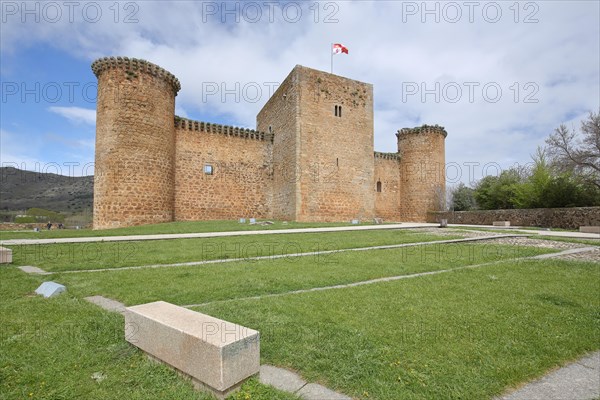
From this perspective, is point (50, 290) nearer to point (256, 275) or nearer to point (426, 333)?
point (256, 275)

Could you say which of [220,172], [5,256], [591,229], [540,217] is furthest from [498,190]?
[5,256]

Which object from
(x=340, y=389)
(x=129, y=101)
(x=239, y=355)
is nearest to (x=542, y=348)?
(x=340, y=389)

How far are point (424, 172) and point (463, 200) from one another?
1507cm

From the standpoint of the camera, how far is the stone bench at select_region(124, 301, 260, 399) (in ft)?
8.26

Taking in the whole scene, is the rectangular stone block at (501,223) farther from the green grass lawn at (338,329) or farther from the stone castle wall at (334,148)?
the green grass lawn at (338,329)

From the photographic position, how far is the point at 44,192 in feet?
227

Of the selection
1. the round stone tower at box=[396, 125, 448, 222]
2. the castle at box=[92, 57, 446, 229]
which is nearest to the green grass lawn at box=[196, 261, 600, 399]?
the castle at box=[92, 57, 446, 229]

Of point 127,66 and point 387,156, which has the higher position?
point 127,66

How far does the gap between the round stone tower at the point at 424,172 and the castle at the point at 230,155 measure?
7981mm

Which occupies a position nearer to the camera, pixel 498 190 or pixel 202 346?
pixel 202 346

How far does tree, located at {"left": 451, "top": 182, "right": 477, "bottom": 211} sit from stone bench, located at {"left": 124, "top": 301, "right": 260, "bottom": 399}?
45.0m

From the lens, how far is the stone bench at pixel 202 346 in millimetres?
2518

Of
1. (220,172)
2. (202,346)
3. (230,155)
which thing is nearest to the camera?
(202,346)

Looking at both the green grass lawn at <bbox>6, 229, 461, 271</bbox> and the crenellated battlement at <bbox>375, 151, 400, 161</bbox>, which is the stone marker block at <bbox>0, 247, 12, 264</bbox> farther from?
the crenellated battlement at <bbox>375, 151, 400, 161</bbox>
